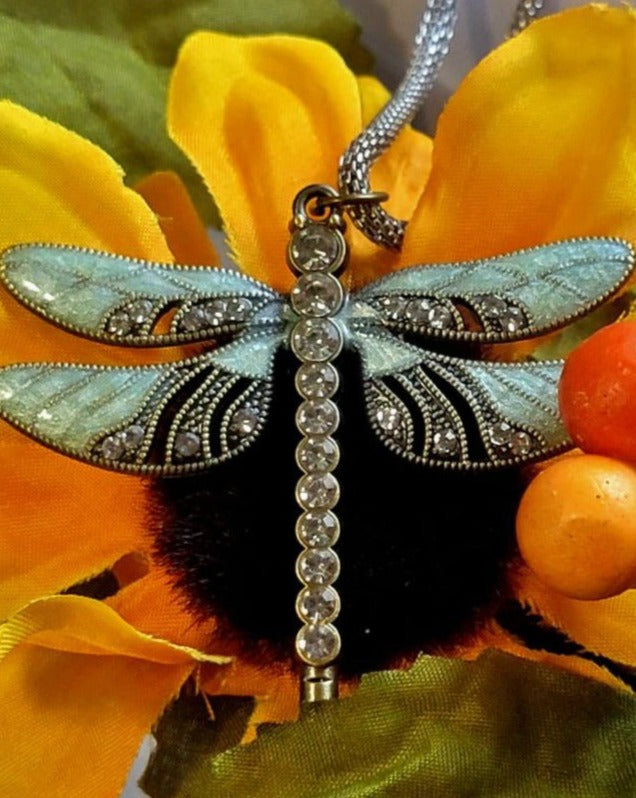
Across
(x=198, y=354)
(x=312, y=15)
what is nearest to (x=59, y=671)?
(x=198, y=354)

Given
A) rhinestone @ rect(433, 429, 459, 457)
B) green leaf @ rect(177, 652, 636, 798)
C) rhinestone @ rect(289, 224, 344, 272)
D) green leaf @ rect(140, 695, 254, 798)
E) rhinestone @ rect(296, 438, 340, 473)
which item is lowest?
green leaf @ rect(140, 695, 254, 798)

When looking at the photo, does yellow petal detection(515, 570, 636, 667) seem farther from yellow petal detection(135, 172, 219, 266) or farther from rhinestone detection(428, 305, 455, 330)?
yellow petal detection(135, 172, 219, 266)

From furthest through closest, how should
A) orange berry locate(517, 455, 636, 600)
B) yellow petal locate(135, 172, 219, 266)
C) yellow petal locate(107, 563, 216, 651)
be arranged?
yellow petal locate(135, 172, 219, 266)
yellow petal locate(107, 563, 216, 651)
orange berry locate(517, 455, 636, 600)

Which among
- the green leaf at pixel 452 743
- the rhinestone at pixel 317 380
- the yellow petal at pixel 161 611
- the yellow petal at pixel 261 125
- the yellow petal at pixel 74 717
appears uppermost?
the yellow petal at pixel 261 125

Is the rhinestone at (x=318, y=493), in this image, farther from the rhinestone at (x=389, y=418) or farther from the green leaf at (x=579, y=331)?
the green leaf at (x=579, y=331)

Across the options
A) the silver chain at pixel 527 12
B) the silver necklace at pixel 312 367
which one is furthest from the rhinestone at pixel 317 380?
the silver chain at pixel 527 12

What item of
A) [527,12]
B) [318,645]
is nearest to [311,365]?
[318,645]

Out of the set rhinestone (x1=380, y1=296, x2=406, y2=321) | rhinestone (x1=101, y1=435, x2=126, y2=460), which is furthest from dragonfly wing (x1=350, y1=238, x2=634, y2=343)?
rhinestone (x1=101, y1=435, x2=126, y2=460)
